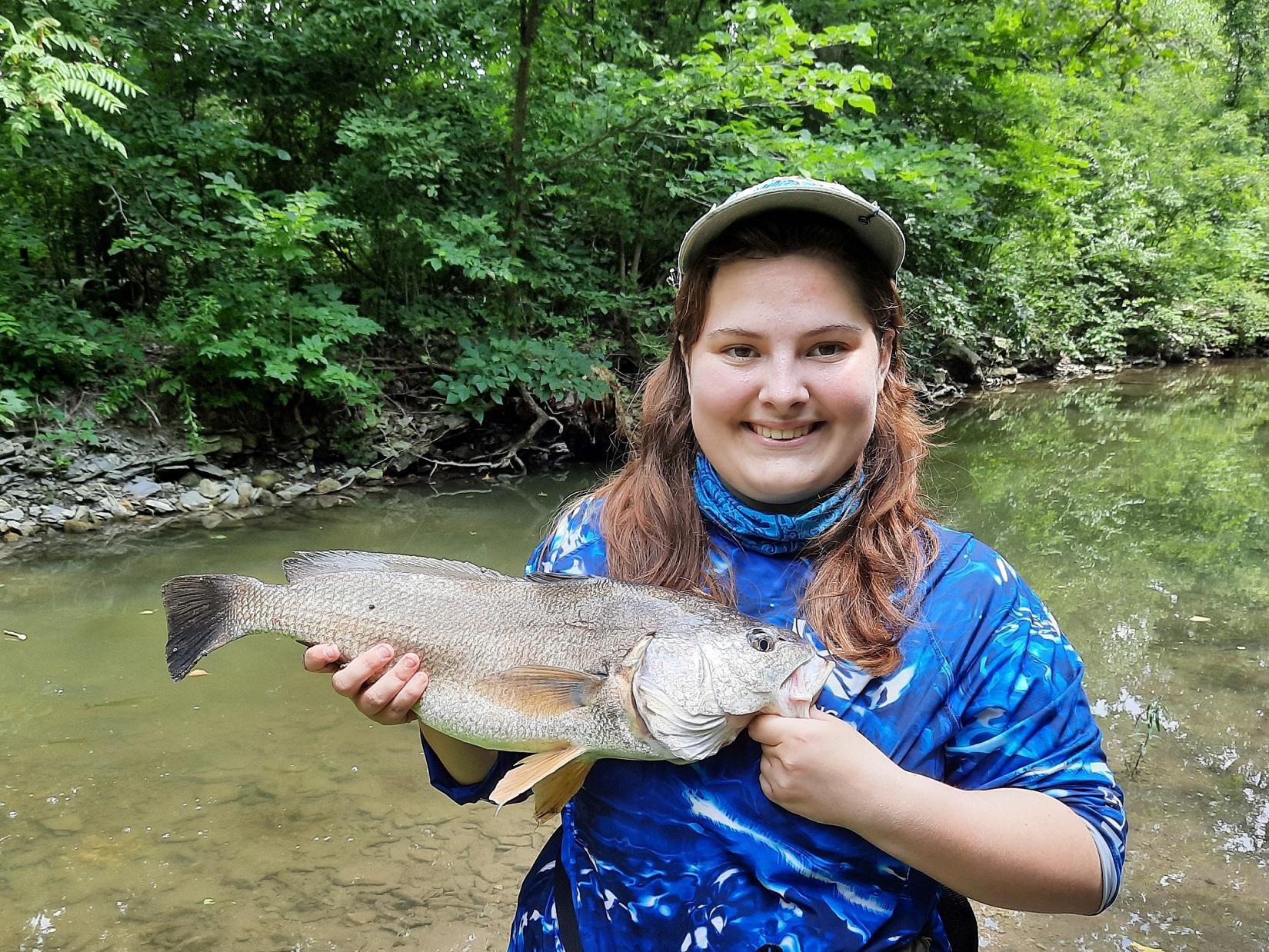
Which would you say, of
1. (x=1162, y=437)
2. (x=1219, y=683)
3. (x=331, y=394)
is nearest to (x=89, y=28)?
(x=331, y=394)

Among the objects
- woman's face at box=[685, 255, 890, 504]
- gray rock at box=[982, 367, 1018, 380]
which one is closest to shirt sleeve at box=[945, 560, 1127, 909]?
woman's face at box=[685, 255, 890, 504]

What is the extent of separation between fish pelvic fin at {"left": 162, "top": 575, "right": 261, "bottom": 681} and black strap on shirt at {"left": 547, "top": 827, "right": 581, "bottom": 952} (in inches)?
34.3

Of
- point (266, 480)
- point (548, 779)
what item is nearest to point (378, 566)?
point (548, 779)

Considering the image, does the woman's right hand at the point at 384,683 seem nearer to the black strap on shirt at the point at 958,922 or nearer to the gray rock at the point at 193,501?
the black strap on shirt at the point at 958,922

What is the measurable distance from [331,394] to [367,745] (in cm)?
570

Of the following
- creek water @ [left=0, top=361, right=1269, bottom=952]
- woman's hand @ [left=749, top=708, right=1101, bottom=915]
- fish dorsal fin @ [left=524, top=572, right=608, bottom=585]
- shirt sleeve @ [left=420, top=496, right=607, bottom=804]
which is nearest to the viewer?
woman's hand @ [left=749, top=708, right=1101, bottom=915]

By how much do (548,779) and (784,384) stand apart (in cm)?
85

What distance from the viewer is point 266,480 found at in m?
8.62

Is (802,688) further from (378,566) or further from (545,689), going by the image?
(378,566)

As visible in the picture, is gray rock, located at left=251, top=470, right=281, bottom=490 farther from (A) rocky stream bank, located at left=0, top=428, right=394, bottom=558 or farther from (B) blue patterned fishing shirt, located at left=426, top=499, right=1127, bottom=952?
(B) blue patterned fishing shirt, located at left=426, top=499, right=1127, bottom=952

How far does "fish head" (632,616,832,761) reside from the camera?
1.35 m

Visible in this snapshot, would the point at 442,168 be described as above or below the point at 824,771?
above

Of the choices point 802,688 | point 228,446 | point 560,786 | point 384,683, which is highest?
point 802,688

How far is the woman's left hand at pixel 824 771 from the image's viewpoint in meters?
1.24
